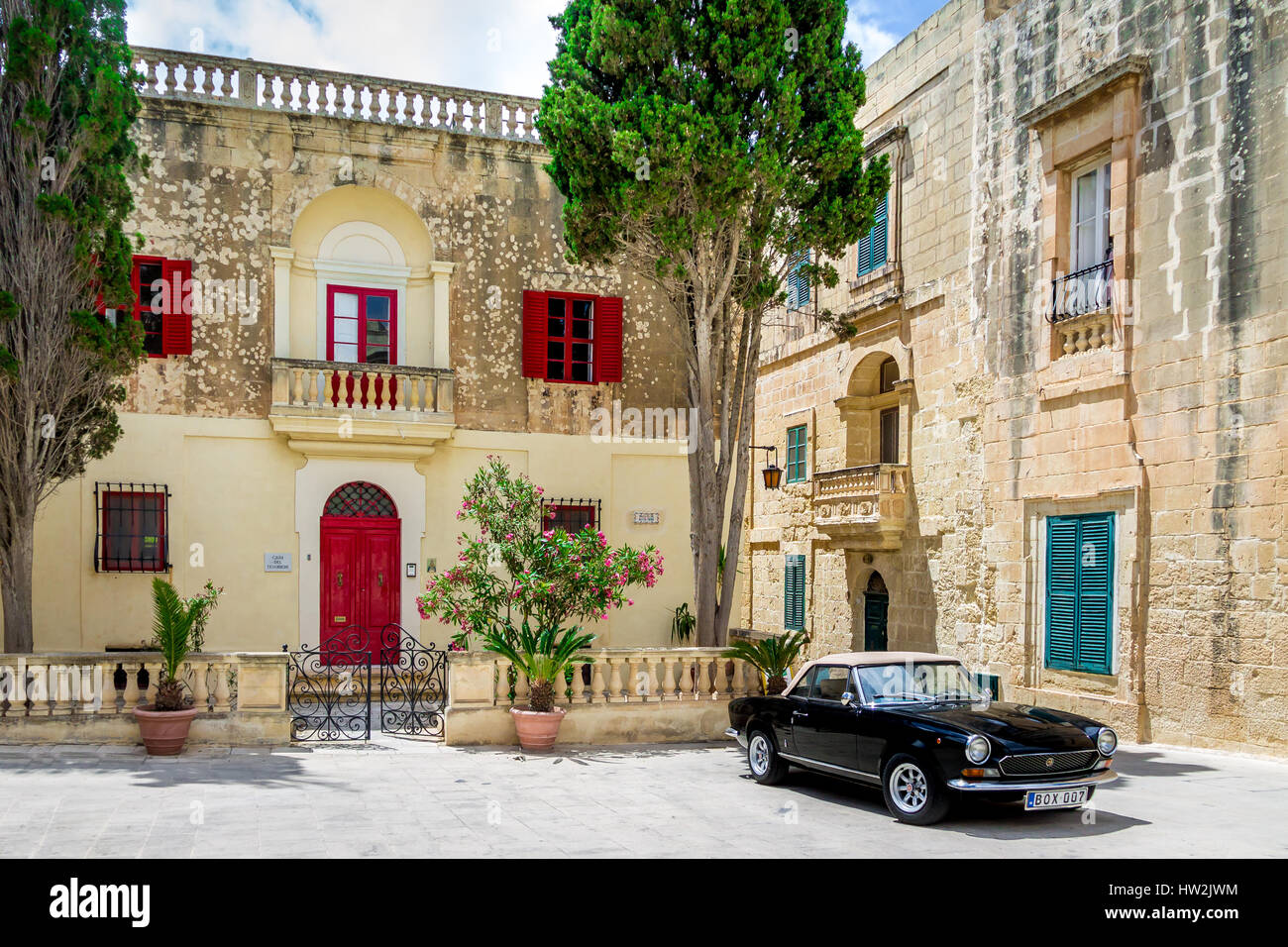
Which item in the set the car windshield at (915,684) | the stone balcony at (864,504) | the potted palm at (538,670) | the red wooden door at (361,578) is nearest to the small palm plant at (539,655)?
the potted palm at (538,670)

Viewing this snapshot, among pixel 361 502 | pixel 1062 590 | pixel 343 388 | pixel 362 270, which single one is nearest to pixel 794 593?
pixel 1062 590

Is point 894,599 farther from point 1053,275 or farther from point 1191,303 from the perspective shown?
point 1191,303

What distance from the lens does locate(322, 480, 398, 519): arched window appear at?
61.7ft

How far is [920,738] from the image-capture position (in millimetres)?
8820

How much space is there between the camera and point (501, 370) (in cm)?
1962

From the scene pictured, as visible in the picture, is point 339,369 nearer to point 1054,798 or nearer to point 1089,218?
point 1089,218

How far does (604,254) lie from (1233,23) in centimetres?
841

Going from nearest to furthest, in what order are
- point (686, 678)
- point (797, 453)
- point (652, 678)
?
point (652, 678), point (686, 678), point (797, 453)

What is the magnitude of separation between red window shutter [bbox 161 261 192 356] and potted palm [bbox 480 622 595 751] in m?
8.57

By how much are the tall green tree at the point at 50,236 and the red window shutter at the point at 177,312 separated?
13.4 feet

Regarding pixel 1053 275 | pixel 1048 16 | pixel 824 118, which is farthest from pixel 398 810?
pixel 1048 16

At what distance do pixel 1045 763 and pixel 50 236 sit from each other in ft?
41.7

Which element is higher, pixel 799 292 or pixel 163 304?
pixel 799 292

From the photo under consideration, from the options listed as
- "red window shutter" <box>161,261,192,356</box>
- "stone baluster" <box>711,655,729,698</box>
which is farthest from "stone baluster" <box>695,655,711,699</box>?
"red window shutter" <box>161,261,192,356</box>
